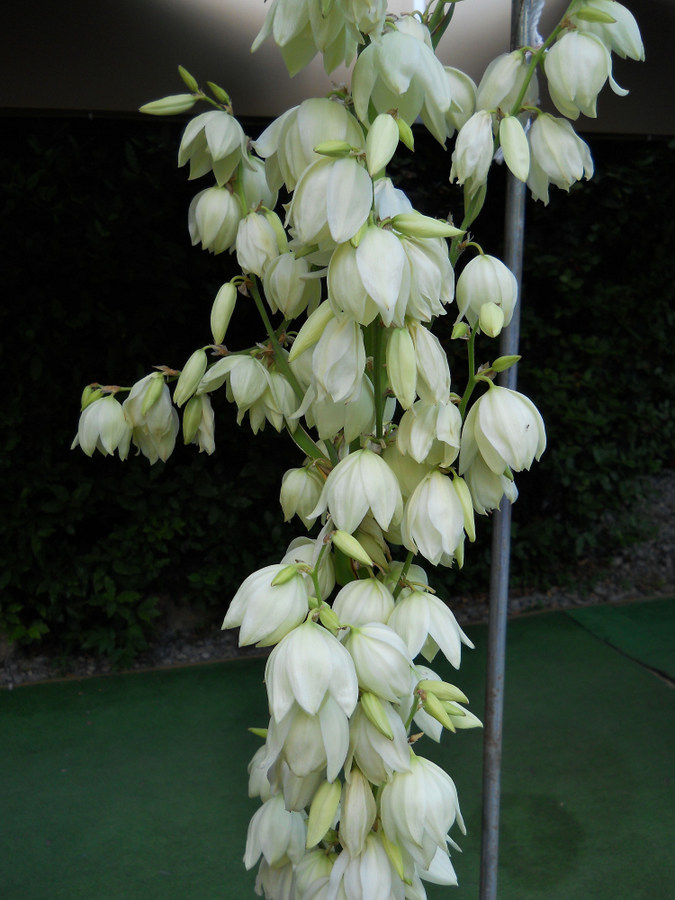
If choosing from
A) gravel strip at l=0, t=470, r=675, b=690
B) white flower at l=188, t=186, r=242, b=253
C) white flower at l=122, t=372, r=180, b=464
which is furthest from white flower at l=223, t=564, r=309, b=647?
gravel strip at l=0, t=470, r=675, b=690

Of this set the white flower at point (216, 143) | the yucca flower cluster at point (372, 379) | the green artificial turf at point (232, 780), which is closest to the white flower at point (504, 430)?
the yucca flower cluster at point (372, 379)

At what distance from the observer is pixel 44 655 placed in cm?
259

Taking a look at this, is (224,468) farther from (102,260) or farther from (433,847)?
(433,847)

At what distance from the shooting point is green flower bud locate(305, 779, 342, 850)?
65 cm

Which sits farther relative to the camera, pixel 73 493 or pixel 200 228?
pixel 73 493

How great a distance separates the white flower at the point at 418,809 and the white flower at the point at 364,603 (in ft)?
0.43

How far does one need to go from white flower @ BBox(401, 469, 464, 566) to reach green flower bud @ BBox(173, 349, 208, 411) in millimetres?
262

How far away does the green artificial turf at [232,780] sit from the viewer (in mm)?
1624

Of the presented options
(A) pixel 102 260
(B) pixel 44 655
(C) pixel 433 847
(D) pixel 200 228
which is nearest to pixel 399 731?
(C) pixel 433 847

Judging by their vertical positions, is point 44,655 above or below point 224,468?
below

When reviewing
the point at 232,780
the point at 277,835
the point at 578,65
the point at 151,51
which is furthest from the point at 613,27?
the point at 232,780

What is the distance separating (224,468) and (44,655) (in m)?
0.86

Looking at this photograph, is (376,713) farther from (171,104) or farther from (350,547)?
(171,104)

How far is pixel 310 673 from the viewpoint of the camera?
22.4 inches
